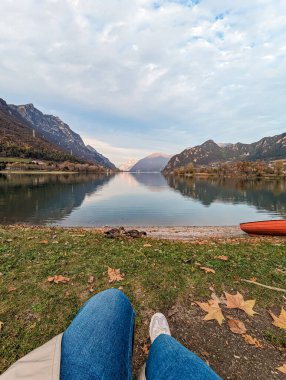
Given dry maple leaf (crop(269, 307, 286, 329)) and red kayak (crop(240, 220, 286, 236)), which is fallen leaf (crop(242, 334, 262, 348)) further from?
red kayak (crop(240, 220, 286, 236))

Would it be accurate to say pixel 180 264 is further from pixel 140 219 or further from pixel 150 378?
pixel 140 219

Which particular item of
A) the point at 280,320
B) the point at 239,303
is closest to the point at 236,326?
the point at 239,303

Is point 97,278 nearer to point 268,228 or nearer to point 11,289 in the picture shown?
point 11,289

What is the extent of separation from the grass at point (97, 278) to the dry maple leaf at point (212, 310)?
1.15ft

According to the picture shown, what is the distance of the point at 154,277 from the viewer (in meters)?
7.20

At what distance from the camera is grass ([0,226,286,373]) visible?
5.14 metres

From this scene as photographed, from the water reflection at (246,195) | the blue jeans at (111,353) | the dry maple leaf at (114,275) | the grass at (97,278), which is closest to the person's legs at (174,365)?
the blue jeans at (111,353)

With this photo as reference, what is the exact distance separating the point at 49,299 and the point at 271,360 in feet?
17.8

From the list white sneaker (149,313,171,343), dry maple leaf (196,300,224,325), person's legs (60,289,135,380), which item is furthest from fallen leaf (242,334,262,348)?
person's legs (60,289,135,380)

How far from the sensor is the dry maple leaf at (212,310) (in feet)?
18.0

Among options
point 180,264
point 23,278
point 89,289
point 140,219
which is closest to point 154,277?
point 180,264

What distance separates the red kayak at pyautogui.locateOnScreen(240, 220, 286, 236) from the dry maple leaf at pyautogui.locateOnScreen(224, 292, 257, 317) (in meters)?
17.9

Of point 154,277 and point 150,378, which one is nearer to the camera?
point 150,378

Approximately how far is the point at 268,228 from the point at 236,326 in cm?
1917
